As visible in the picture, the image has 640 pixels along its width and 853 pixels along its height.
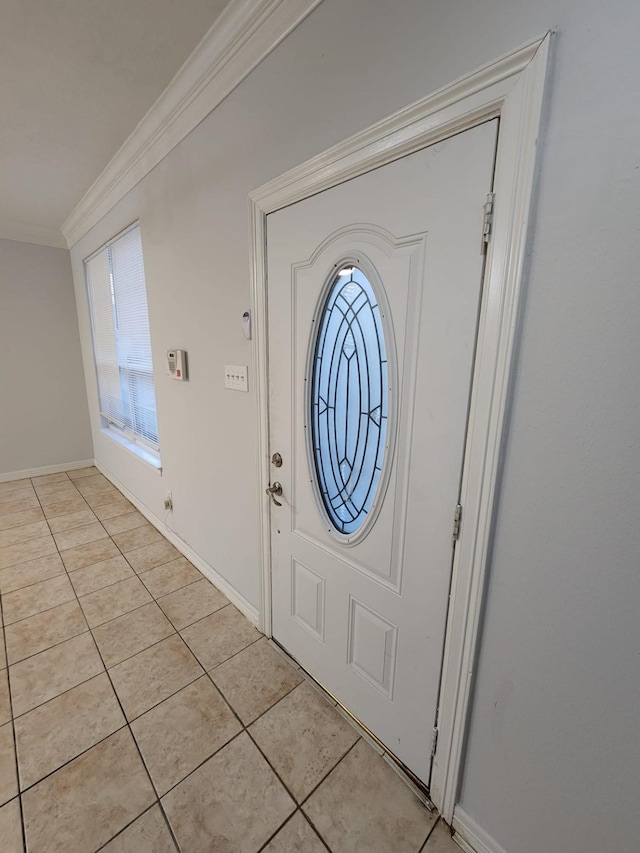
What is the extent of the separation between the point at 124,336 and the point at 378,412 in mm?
2832

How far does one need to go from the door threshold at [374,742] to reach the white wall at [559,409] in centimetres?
18

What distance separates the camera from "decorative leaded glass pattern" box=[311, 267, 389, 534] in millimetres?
1144

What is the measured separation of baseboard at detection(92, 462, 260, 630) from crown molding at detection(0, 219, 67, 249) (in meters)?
2.92

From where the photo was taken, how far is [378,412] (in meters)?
1.16

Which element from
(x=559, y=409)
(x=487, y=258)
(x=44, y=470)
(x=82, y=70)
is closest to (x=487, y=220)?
(x=487, y=258)

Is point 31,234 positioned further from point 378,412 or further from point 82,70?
point 378,412

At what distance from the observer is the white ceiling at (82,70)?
129 centimetres

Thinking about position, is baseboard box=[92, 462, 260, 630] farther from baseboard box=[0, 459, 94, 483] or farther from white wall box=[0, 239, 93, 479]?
white wall box=[0, 239, 93, 479]

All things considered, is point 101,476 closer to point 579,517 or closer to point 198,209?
point 198,209

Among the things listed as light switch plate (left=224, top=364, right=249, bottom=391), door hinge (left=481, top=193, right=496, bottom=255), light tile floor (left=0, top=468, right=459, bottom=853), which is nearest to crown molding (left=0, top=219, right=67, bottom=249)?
light tile floor (left=0, top=468, right=459, bottom=853)

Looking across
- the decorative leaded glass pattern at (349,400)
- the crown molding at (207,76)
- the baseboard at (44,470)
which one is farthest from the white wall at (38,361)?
the decorative leaded glass pattern at (349,400)

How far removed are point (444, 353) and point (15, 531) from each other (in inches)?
144

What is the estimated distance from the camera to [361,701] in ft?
4.56

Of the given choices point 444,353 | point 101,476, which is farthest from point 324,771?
point 101,476
